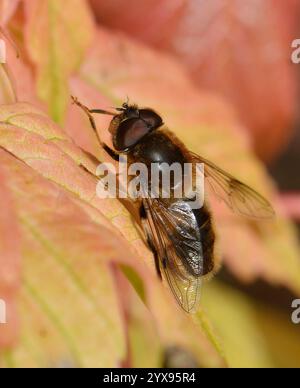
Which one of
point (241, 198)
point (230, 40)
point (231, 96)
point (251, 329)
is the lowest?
point (251, 329)

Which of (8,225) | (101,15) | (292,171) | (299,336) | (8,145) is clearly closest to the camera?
(8,145)

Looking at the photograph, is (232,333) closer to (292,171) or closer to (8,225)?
(292,171)

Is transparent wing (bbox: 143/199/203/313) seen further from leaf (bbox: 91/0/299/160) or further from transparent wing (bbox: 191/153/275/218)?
leaf (bbox: 91/0/299/160)

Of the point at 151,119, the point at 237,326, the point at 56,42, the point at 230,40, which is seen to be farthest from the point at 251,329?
the point at 56,42

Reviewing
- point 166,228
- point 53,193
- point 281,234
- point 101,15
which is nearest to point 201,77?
point 101,15

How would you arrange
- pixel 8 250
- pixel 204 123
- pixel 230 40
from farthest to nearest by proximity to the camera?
pixel 230 40 < pixel 204 123 < pixel 8 250

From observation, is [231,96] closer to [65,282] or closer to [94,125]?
[94,125]

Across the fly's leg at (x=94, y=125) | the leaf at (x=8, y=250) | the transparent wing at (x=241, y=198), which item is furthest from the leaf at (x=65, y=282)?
the transparent wing at (x=241, y=198)
